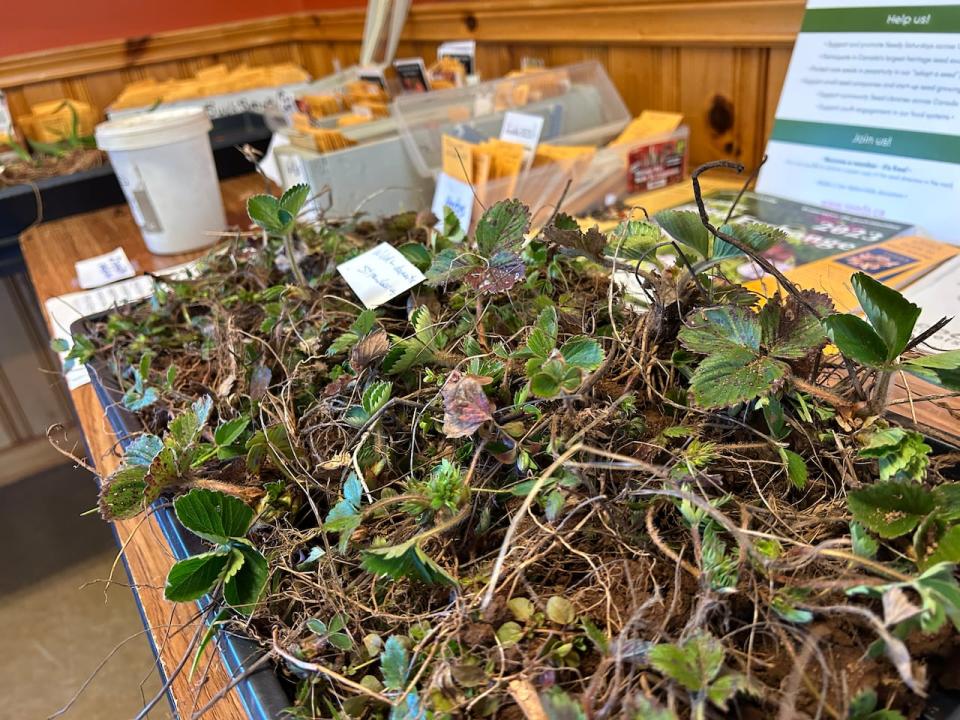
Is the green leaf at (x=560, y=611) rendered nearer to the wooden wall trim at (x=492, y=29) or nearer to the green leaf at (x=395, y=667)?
the green leaf at (x=395, y=667)

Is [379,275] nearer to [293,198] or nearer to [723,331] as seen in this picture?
[293,198]

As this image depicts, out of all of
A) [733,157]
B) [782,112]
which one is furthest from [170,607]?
[733,157]

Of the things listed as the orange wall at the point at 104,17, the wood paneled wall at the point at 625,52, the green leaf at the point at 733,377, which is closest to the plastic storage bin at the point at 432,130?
the wood paneled wall at the point at 625,52

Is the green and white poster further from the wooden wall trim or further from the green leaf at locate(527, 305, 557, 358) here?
the green leaf at locate(527, 305, 557, 358)

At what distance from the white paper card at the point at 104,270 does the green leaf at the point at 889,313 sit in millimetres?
1317

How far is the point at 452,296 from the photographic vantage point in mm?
610

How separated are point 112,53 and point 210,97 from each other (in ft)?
2.76

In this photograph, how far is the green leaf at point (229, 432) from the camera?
526 mm

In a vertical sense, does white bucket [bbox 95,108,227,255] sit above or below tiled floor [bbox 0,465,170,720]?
above

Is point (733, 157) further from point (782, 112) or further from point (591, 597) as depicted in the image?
point (591, 597)

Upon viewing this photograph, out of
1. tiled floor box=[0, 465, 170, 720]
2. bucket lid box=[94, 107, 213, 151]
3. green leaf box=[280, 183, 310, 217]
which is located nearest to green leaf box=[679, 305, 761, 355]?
green leaf box=[280, 183, 310, 217]

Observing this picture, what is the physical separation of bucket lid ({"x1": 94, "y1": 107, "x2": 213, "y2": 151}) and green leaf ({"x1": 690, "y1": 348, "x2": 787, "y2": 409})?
126 centimetres

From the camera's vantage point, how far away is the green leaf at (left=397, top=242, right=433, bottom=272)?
0.66 meters

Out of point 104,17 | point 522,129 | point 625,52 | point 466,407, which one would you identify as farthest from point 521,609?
point 104,17
